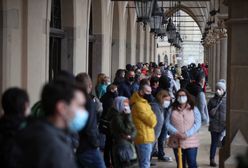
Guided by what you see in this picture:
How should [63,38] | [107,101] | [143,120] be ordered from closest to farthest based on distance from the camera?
[143,120], [107,101], [63,38]

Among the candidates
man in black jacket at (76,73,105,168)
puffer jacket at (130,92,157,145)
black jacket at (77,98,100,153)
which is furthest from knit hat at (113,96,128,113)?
black jacket at (77,98,100,153)

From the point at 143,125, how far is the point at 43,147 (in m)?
4.76

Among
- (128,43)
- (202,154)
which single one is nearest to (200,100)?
(202,154)

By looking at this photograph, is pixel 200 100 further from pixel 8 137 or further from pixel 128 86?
pixel 8 137

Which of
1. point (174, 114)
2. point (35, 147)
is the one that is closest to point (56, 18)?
point (174, 114)

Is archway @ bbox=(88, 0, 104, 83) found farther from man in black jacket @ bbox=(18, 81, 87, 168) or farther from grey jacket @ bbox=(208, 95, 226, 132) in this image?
man in black jacket @ bbox=(18, 81, 87, 168)

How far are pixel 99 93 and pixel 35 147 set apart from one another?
26.2 feet

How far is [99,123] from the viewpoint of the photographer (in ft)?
28.6

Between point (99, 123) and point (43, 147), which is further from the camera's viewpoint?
point (99, 123)

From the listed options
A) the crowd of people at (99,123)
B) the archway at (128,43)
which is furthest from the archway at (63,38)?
the archway at (128,43)

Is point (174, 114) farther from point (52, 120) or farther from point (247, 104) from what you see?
point (52, 120)

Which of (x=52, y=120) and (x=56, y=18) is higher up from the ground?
(x=56, y=18)

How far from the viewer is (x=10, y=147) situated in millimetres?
4156

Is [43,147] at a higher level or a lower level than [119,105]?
higher
